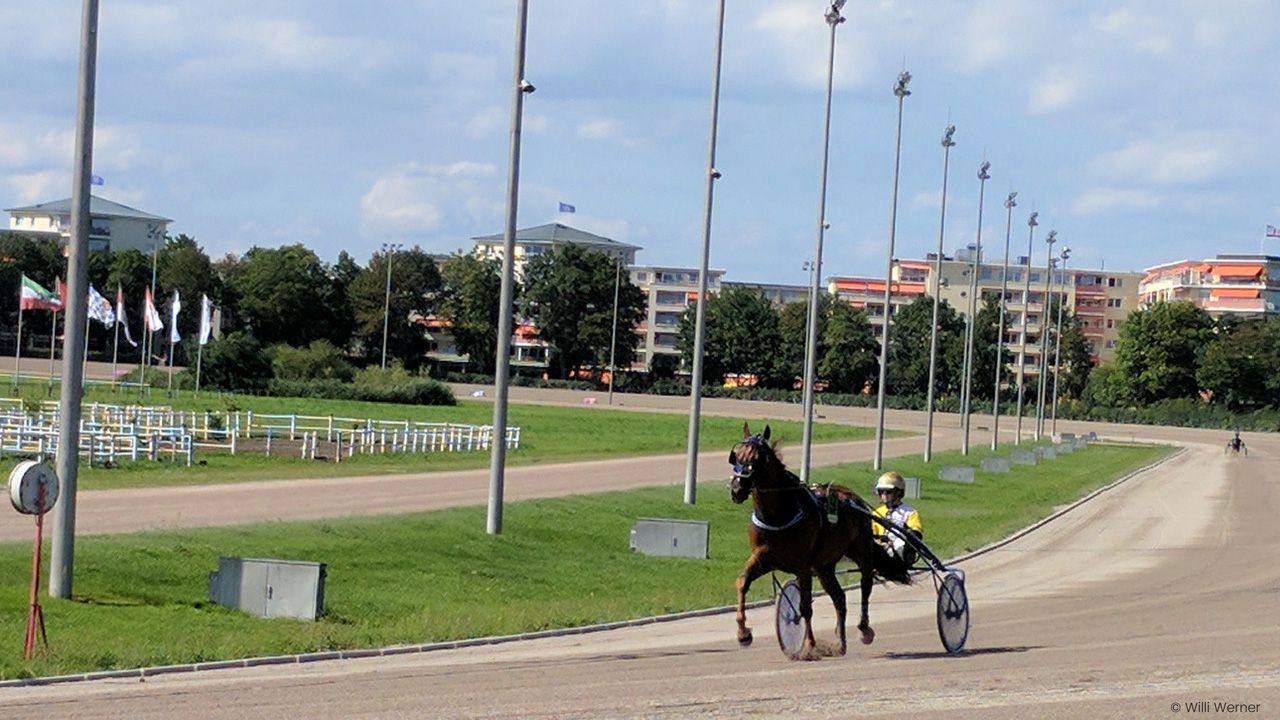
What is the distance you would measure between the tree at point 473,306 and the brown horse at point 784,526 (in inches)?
5100

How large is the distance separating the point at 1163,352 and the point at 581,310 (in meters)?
51.1

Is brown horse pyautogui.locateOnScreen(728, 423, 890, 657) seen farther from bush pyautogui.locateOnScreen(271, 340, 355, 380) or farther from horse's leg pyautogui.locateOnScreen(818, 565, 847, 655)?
bush pyautogui.locateOnScreen(271, 340, 355, 380)

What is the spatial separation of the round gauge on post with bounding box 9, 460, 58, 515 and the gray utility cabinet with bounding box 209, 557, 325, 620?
4.28 meters

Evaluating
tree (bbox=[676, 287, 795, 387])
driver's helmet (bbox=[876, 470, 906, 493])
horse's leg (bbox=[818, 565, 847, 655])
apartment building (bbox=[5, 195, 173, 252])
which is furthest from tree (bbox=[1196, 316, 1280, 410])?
horse's leg (bbox=[818, 565, 847, 655])

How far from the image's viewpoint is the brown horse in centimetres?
1488

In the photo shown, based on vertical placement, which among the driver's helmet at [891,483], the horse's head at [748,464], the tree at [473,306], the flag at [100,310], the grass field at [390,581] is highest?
the tree at [473,306]

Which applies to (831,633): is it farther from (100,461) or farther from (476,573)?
(100,461)

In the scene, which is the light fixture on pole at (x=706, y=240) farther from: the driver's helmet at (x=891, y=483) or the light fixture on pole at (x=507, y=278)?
the driver's helmet at (x=891, y=483)

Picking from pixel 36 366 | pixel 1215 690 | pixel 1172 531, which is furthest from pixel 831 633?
pixel 36 366

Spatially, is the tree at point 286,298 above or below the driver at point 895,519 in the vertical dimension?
above

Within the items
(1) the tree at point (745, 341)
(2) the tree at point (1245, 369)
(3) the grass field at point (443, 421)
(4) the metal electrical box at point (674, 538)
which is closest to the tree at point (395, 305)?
(1) the tree at point (745, 341)

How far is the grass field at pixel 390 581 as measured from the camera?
17.9 metres

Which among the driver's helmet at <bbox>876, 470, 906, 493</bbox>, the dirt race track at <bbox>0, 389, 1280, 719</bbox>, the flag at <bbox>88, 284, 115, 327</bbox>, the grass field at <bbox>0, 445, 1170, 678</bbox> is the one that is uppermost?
the flag at <bbox>88, 284, 115, 327</bbox>

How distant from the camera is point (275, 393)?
95.0 m
